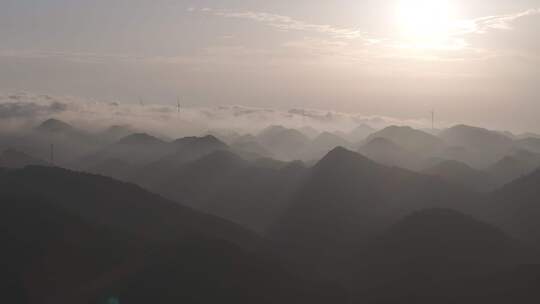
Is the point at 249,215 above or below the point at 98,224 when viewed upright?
below

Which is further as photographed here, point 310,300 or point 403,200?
point 403,200

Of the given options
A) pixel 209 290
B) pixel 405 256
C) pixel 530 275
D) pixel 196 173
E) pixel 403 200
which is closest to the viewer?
pixel 209 290

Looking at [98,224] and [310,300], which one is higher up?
[98,224]

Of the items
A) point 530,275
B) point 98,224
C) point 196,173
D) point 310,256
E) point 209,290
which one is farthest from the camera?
point 196,173

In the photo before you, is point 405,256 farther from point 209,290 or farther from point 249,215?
point 249,215

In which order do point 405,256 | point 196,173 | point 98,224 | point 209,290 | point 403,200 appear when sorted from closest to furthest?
point 209,290 → point 98,224 → point 405,256 → point 403,200 → point 196,173

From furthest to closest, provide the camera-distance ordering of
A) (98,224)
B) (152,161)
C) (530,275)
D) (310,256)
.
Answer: (152,161) < (310,256) < (98,224) < (530,275)

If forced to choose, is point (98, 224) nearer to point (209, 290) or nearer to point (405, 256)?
point (209, 290)

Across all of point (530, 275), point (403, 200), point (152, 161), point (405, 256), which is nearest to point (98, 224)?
point (405, 256)

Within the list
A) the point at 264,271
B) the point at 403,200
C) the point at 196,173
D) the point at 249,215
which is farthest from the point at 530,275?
the point at 196,173
